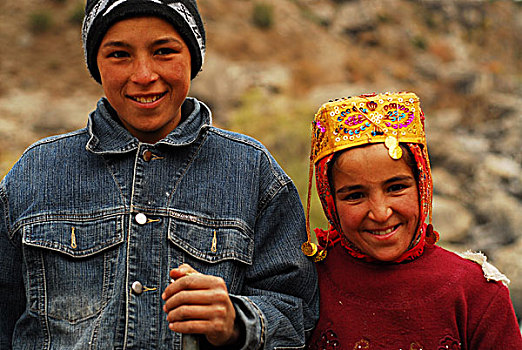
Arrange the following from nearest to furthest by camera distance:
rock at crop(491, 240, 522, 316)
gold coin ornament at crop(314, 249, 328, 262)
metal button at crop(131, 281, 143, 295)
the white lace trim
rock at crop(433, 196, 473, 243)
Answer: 1. metal button at crop(131, 281, 143, 295)
2. the white lace trim
3. gold coin ornament at crop(314, 249, 328, 262)
4. rock at crop(491, 240, 522, 316)
5. rock at crop(433, 196, 473, 243)

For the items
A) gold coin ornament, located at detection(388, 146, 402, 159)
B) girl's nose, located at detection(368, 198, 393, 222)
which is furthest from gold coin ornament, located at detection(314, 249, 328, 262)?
gold coin ornament, located at detection(388, 146, 402, 159)

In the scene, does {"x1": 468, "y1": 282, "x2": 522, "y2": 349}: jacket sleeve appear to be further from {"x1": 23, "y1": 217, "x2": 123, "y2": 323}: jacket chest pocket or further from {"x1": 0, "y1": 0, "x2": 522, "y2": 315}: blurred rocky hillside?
{"x1": 0, "y1": 0, "x2": 522, "y2": 315}: blurred rocky hillside

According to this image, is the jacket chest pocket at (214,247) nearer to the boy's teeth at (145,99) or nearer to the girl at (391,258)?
the girl at (391,258)

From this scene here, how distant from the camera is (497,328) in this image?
2092 mm

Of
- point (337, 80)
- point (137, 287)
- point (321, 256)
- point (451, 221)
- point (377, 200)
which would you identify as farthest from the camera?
point (337, 80)

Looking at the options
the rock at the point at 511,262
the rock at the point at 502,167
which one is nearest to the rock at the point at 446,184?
the rock at the point at 502,167

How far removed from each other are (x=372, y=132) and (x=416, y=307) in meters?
0.60

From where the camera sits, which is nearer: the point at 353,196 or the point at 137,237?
the point at 137,237

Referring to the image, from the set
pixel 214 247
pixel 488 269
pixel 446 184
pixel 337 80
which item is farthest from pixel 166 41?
pixel 337 80

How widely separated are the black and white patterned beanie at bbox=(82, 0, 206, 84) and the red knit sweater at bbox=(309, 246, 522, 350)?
950 mm

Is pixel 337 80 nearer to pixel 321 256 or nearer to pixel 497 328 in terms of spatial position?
pixel 321 256

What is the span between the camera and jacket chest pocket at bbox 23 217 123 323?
2061mm

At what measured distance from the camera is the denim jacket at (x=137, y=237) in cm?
206

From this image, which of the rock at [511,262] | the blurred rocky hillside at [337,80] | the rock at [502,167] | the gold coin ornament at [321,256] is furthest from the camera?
the rock at [502,167]
